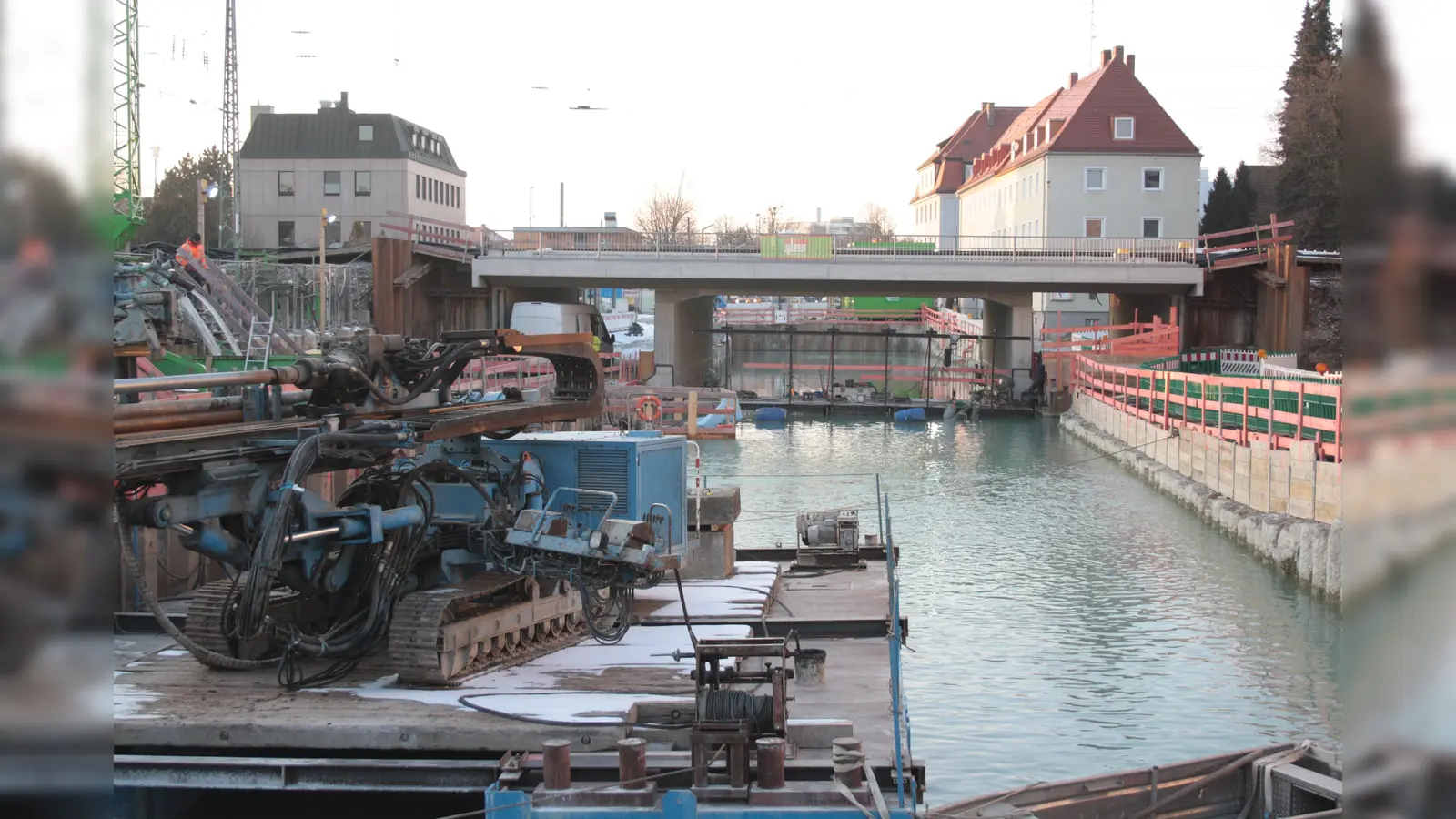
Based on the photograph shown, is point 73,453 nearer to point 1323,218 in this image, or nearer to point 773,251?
point 773,251

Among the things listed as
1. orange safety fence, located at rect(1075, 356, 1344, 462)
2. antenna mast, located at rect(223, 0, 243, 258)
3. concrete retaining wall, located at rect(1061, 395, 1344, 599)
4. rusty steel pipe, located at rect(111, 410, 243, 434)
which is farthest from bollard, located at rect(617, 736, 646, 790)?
antenna mast, located at rect(223, 0, 243, 258)

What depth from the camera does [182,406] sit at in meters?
9.66

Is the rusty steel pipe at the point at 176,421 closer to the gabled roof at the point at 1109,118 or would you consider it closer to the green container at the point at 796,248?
the green container at the point at 796,248

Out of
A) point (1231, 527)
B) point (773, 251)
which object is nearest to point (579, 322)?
point (773, 251)

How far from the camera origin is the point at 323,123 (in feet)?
262

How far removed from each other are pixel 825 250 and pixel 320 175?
3904 cm

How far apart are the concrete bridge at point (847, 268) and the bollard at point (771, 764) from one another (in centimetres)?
4265

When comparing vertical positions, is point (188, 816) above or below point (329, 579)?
below

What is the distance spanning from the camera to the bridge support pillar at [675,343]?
54594 millimetres

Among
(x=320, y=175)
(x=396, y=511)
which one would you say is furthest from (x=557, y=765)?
(x=320, y=175)

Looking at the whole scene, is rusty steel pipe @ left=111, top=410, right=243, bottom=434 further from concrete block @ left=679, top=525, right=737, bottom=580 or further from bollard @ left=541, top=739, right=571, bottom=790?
concrete block @ left=679, top=525, right=737, bottom=580

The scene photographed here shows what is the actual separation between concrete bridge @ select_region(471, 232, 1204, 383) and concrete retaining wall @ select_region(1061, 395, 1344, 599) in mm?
16179

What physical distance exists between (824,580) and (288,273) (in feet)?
119

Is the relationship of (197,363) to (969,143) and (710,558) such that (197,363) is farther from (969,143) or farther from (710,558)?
(969,143)
